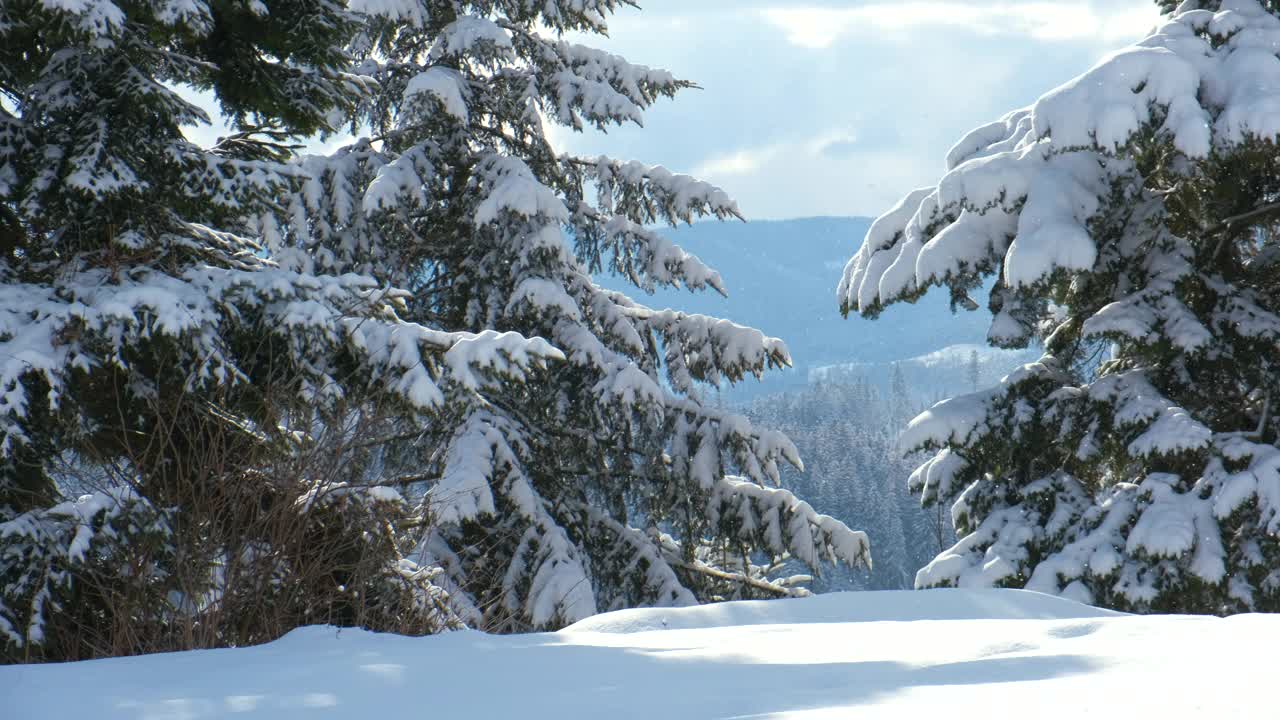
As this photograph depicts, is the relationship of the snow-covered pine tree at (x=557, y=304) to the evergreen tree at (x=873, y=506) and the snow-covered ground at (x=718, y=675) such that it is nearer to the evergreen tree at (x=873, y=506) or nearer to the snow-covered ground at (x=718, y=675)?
the snow-covered ground at (x=718, y=675)

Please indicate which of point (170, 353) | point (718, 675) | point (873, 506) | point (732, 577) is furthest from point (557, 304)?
A: point (873, 506)

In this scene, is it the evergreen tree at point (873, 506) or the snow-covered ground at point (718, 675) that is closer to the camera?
the snow-covered ground at point (718, 675)

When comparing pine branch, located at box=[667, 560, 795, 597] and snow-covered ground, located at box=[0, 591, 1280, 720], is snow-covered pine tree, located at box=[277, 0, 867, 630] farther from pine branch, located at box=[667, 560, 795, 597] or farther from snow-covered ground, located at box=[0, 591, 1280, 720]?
snow-covered ground, located at box=[0, 591, 1280, 720]

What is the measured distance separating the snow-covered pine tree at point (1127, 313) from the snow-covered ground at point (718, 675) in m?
3.60

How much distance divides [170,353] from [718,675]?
3.62 meters

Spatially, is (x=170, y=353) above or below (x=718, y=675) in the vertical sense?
above

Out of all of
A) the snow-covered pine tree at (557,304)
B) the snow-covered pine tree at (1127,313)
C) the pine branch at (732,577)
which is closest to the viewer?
the snow-covered pine tree at (1127,313)

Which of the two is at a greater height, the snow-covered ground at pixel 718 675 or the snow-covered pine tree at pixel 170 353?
the snow-covered pine tree at pixel 170 353

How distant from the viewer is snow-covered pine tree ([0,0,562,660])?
511cm

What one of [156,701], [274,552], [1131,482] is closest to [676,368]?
[1131,482]

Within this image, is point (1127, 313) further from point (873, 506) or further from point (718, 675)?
point (873, 506)

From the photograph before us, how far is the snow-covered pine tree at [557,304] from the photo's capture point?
9555mm

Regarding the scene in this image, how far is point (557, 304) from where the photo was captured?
9.55m

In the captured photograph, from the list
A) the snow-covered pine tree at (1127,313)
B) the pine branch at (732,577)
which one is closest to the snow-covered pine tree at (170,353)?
the snow-covered pine tree at (1127,313)
